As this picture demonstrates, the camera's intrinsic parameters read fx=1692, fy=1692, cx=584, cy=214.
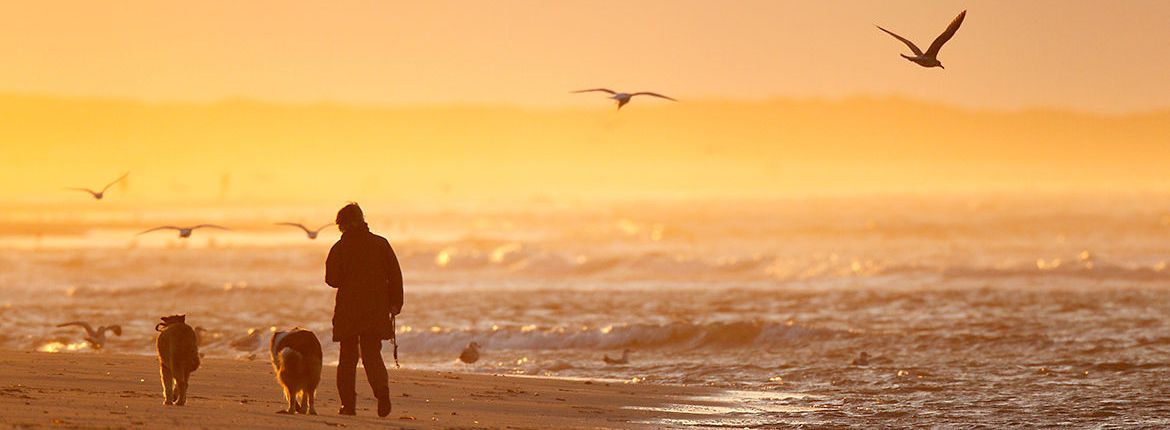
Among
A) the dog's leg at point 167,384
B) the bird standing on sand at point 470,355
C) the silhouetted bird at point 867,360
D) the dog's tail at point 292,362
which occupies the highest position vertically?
the bird standing on sand at point 470,355

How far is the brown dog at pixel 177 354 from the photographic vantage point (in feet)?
36.2

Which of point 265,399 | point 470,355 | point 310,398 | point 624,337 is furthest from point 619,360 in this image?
point 310,398

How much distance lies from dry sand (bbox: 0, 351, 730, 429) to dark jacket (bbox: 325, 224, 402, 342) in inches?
24.2

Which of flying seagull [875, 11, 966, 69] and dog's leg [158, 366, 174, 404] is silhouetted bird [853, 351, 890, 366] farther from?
dog's leg [158, 366, 174, 404]

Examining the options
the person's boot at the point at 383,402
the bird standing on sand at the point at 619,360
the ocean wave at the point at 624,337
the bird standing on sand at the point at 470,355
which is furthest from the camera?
the ocean wave at the point at 624,337

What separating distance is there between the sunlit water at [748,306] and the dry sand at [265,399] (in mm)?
1175

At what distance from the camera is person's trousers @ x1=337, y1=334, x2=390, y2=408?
35.4 feet

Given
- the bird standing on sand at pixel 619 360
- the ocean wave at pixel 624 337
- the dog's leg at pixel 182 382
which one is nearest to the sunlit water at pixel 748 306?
the ocean wave at pixel 624 337

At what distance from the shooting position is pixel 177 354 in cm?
1102

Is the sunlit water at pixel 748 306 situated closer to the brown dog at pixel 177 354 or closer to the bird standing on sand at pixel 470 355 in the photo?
the bird standing on sand at pixel 470 355

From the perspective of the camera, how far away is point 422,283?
3425cm

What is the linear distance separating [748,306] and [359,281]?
16296 mm

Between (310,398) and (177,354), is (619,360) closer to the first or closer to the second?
(310,398)

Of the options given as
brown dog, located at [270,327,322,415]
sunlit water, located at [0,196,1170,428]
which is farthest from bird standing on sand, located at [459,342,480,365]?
brown dog, located at [270,327,322,415]
